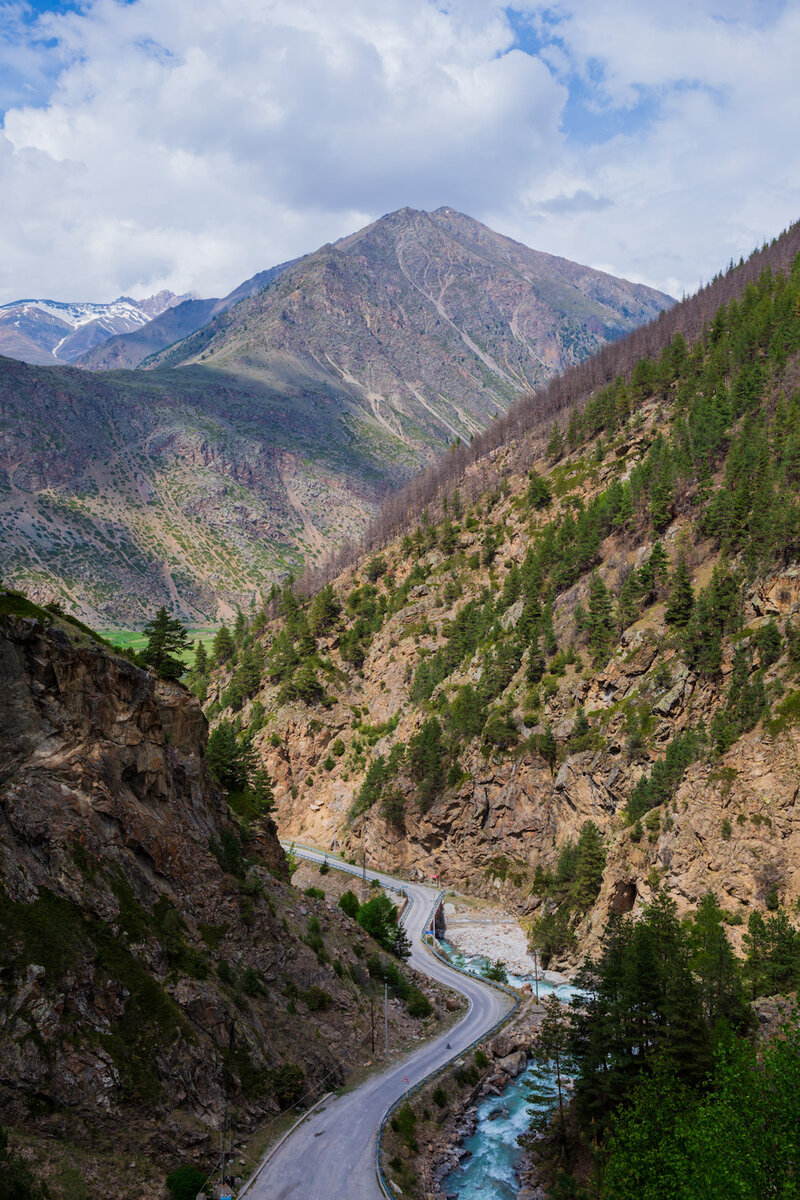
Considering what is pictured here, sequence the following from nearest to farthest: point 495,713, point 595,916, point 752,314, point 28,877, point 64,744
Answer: point 28,877, point 64,744, point 595,916, point 495,713, point 752,314

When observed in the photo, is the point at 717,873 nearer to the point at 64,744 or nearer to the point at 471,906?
the point at 471,906

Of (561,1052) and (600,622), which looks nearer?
(561,1052)

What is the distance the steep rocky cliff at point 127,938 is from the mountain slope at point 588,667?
34249 millimetres

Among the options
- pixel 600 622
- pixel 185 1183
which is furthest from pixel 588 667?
pixel 185 1183

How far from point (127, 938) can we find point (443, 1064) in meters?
27.4

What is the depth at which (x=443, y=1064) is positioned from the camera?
50.3 meters

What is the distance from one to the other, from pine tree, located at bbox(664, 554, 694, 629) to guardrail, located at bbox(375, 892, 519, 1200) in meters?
39.5

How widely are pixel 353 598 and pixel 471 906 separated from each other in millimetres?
69353

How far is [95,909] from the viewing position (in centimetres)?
3278

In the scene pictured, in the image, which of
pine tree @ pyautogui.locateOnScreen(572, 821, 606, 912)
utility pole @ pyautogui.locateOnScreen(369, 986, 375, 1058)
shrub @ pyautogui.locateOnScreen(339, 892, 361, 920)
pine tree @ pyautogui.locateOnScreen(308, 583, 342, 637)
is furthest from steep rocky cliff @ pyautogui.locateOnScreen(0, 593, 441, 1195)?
pine tree @ pyautogui.locateOnScreen(308, 583, 342, 637)

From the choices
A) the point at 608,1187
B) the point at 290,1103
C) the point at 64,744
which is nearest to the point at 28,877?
the point at 64,744

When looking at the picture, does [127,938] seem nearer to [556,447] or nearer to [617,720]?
[617,720]

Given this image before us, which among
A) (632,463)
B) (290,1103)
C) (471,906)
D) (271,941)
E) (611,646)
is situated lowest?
(471,906)

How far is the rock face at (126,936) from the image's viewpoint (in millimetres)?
28438
